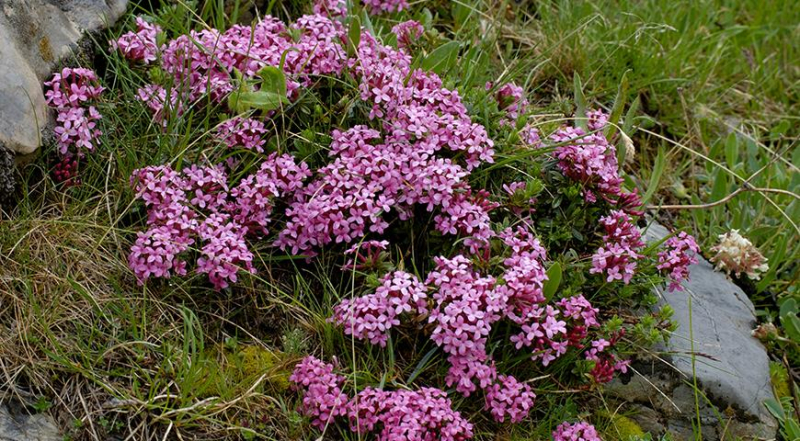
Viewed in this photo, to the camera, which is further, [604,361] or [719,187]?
[719,187]

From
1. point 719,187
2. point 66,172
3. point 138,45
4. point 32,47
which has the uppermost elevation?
point 32,47

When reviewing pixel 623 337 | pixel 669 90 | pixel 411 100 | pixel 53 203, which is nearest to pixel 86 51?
pixel 53 203

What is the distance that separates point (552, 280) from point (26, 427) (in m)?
1.93

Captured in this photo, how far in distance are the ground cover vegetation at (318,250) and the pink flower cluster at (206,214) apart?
0.01 metres

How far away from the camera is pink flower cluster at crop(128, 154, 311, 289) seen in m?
3.34

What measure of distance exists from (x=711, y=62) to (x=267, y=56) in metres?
2.89

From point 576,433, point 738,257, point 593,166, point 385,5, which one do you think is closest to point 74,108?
point 385,5

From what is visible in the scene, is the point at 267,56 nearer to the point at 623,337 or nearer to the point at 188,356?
the point at 188,356

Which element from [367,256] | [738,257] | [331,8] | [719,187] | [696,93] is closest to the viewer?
[367,256]

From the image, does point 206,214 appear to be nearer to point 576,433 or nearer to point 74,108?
point 74,108

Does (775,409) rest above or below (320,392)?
below

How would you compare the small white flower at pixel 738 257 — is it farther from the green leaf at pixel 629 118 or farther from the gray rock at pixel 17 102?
the gray rock at pixel 17 102

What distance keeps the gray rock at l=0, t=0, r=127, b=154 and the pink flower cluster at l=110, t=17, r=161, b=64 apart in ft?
0.41

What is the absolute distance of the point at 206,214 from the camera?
3.63 metres
